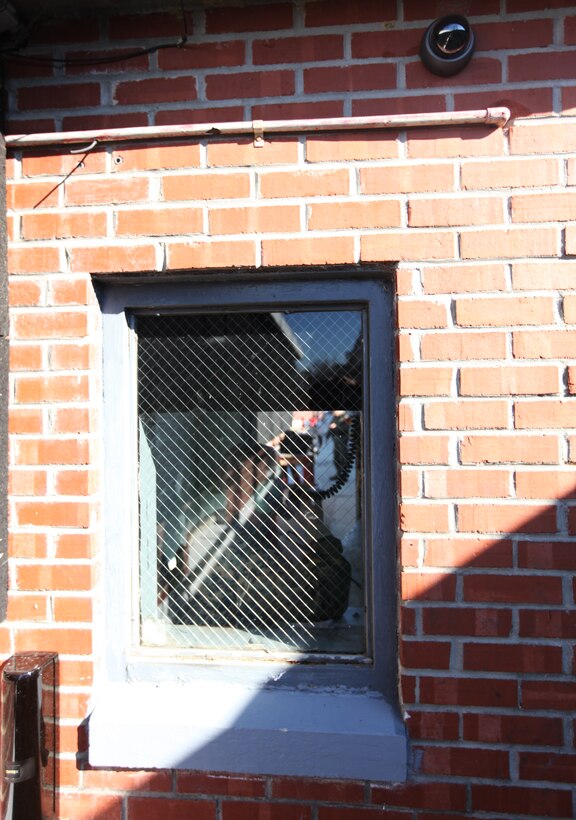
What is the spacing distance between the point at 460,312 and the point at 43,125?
1424 millimetres

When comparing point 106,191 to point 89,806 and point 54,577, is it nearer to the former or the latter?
point 54,577

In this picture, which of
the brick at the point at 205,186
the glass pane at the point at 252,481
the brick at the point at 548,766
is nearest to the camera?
the brick at the point at 548,766

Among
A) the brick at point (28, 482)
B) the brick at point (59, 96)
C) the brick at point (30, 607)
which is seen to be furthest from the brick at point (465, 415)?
the brick at point (59, 96)

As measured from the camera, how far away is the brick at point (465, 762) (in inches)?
70.4

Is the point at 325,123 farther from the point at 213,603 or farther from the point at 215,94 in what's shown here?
the point at 213,603

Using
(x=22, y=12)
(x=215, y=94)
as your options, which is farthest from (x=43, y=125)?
(x=215, y=94)

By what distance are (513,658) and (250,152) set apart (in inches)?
65.6

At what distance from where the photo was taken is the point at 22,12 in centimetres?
194

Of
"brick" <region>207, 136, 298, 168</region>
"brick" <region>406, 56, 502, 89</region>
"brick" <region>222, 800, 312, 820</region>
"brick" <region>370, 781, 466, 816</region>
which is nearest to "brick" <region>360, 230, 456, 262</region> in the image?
"brick" <region>207, 136, 298, 168</region>

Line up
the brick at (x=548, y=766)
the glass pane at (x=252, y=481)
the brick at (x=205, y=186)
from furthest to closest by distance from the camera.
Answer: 1. the glass pane at (x=252, y=481)
2. the brick at (x=205, y=186)
3. the brick at (x=548, y=766)

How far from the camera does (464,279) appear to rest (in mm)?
1815

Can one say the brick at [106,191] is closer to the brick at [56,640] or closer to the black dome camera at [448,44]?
the black dome camera at [448,44]

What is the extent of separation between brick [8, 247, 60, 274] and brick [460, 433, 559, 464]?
1358 mm

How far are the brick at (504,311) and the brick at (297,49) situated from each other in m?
0.85
